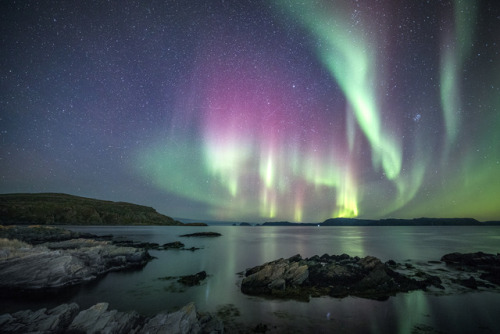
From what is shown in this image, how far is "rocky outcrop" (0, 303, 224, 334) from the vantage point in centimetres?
1076

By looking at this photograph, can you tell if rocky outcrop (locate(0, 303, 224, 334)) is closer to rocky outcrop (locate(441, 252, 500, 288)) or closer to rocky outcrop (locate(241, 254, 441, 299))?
rocky outcrop (locate(241, 254, 441, 299))

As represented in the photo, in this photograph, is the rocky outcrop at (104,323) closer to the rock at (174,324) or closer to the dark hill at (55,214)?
the rock at (174,324)

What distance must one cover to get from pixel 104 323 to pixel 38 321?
3483 mm

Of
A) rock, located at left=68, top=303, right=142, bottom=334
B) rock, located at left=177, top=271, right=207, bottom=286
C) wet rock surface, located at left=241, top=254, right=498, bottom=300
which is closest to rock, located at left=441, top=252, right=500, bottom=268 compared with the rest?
wet rock surface, located at left=241, top=254, right=498, bottom=300

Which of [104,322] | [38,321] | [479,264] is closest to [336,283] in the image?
[104,322]

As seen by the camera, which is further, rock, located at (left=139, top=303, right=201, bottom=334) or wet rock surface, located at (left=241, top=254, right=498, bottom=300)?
wet rock surface, located at (left=241, top=254, right=498, bottom=300)

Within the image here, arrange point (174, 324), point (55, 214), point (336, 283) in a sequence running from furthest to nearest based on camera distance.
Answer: point (55, 214) → point (336, 283) → point (174, 324)

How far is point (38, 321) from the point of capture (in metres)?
11.4

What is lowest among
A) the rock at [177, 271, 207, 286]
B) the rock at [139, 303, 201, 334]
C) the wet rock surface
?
the rock at [177, 271, 207, 286]

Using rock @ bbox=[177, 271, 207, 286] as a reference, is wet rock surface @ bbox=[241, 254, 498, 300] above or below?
above

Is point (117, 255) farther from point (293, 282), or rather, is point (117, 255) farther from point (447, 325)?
point (447, 325)

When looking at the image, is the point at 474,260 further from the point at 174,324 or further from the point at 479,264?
the point at 174,324

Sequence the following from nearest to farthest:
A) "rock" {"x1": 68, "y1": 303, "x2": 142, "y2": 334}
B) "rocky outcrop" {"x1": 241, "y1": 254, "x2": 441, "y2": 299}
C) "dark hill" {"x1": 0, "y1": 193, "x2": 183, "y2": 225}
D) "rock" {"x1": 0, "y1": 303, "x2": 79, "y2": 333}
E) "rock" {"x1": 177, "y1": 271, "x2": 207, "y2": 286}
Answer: "rock" {"x1": 0, "y1": 303, "x2": 79, "y2": 333}, "rock" {"x1": 68, "y1": 303, "x2": 142, "y2": 334}, "rocky outcrop" {"x1": 241, "y1": 254, "x2": 441, "y2": 299}, "rock" {"x1": 177, "y1": 271, "x2": 207, "y2": 286}, "dark hill" {"x1": 0, "y1": 193, "x2": 183, "y2": 225}

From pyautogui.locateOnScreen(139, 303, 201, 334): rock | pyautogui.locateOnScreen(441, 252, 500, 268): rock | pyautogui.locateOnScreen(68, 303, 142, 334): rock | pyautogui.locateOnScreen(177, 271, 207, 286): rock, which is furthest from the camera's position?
pyautogui.locateOnScreen(441, 252, 500, 268): rock
